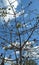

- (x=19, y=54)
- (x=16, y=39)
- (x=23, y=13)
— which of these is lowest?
(x=19, y=54)

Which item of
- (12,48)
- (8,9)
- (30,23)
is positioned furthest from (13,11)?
(12,48)

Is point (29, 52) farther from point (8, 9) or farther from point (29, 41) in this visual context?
point (8, 9)

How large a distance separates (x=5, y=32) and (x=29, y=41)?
1.26 m

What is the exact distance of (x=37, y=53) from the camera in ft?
40.3

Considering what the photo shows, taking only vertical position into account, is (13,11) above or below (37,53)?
above

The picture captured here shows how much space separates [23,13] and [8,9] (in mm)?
753

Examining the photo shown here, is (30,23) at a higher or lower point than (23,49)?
higher

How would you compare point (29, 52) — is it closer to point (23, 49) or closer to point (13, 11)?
point (23, 49)

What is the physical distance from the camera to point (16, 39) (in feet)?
40.8

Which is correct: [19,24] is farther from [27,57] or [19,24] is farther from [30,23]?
[27,57]

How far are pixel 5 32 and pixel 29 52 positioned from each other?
1.52 m

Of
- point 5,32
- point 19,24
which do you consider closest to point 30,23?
point 19,24

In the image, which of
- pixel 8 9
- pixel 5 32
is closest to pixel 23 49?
pixel 5 32

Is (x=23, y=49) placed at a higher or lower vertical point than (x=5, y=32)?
lower
